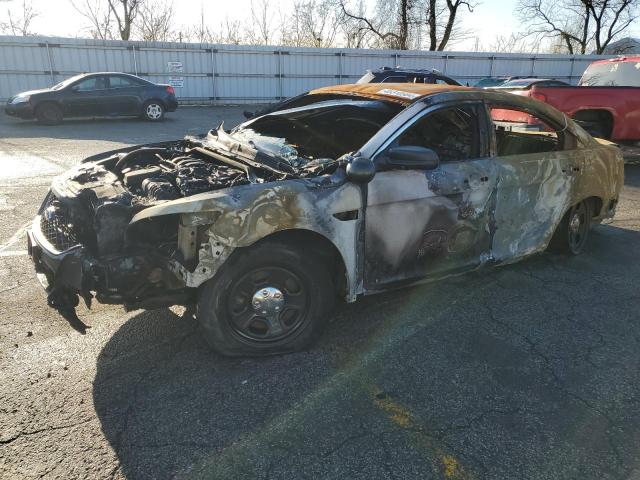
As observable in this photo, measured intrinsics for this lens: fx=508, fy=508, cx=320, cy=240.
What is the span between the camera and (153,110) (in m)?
15.4

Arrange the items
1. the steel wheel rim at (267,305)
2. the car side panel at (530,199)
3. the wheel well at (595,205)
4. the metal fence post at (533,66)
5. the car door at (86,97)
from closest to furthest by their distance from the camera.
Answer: the steel wheel rim at (267,305) → the car side panel at (530,199) → the wheel well at (595,205) → the car door at (86,97) → the metal fence post at (533,66)

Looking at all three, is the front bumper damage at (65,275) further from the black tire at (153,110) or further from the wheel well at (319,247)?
the black tire at (153,110)

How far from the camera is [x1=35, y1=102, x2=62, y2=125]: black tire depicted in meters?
14.0

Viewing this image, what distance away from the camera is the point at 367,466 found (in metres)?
2.35

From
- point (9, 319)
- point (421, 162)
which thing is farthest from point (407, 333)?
point (9, 319)

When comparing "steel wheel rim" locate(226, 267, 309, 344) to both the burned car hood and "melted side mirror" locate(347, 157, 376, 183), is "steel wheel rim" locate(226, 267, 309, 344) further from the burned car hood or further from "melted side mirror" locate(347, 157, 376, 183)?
"melted side mirror" locate(347, 157, 376, 183)

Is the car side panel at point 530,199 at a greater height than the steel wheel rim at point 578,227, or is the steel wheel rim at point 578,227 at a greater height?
the car side panel at point 530,199

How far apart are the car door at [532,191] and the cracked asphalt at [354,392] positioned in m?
0.43

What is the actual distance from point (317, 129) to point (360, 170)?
46.8 inches

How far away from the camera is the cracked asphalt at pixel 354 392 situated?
2.38 m

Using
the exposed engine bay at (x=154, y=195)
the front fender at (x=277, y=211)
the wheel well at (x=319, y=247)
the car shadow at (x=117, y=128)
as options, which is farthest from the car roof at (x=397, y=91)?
the car shadow at (x=117, y=128)

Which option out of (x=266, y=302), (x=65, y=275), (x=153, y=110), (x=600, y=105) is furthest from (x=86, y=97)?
(x=266, y=302)

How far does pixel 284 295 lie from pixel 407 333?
96cm

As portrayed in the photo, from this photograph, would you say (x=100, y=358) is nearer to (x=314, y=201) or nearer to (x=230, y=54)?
(x=314, y=201)
